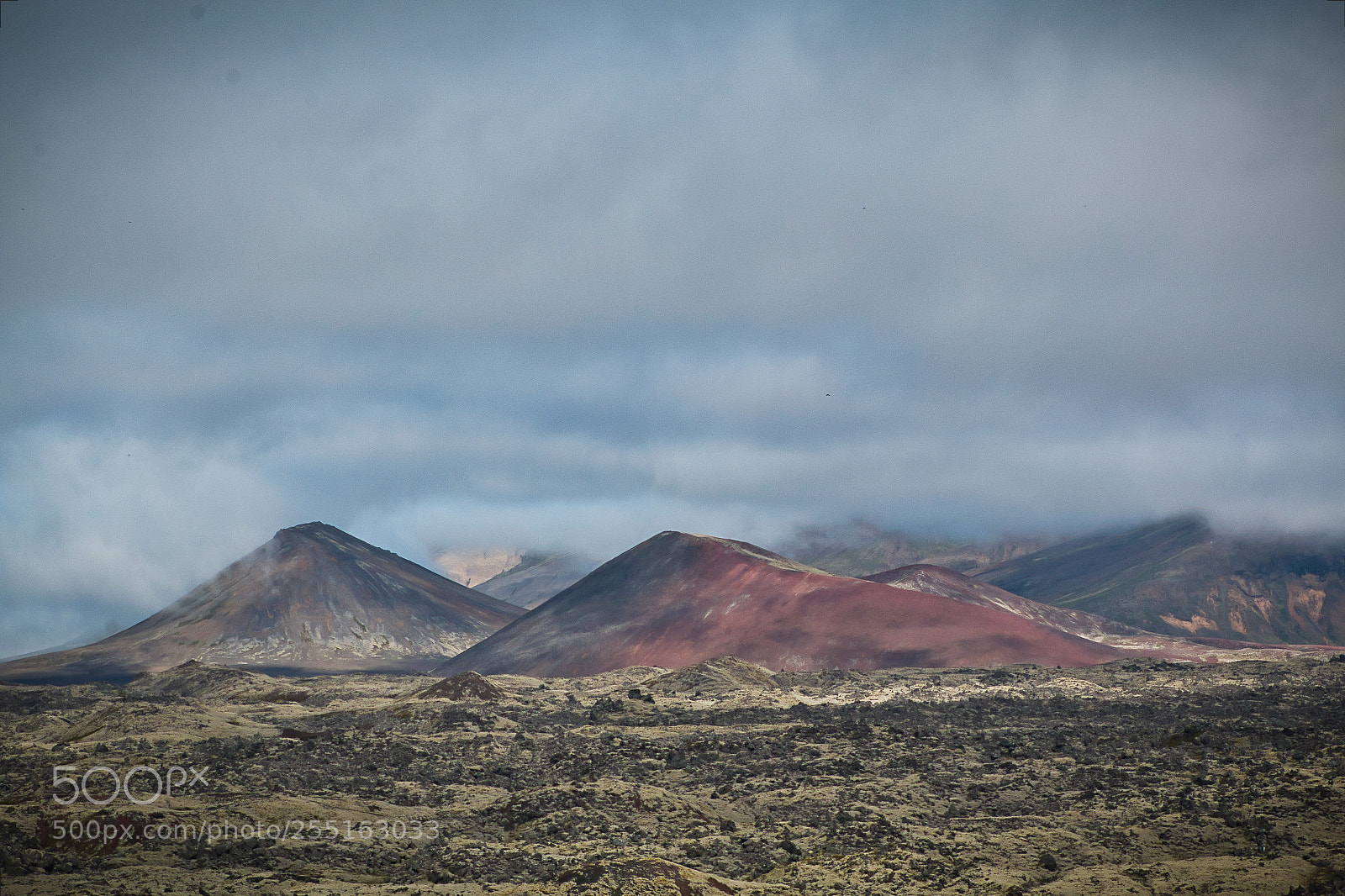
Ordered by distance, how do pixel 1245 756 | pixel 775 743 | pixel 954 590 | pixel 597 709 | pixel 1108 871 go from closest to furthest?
pixel 1108 871
pixel 1245 756
pixel 775 743
pixel 597 709
pixel 954 590

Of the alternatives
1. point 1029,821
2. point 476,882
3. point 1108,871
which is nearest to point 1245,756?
point 1029,821

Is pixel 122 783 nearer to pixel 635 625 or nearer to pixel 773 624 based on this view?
pixel 773 624

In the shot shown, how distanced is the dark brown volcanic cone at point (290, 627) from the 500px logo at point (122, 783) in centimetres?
13388

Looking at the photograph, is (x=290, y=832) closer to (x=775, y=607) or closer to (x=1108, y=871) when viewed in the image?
(x=1108, y=871)

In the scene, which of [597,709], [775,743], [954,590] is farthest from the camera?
[954,590]

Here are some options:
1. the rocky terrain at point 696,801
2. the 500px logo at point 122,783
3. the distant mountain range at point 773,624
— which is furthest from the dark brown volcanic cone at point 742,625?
the 500px logo at point 122,783

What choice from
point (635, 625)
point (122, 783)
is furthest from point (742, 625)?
point (122, 783)

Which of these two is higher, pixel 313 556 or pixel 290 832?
pixel 313 556

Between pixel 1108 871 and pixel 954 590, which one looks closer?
pixel 1108 871

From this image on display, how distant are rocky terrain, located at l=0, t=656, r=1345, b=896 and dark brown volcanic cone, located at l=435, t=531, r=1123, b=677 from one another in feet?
194

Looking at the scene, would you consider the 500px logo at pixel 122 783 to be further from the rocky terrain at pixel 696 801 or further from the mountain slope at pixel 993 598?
the mountain slope at pixel 993 598

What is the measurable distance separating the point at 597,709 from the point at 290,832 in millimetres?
23815

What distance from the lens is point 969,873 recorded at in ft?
53.9

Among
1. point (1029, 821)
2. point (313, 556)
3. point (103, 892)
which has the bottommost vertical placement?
point (1029, 821)
